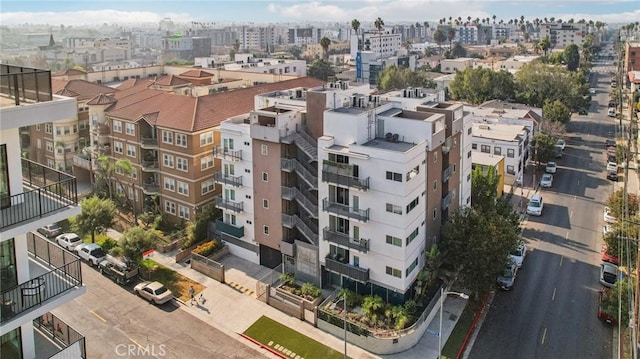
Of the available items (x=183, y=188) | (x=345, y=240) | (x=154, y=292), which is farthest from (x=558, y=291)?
(x=183, y=188)

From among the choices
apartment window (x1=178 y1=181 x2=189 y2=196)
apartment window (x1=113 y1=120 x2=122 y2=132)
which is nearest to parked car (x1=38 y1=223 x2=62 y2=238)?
apartment window (x1=113 y1=120 x2=122 y2=132)

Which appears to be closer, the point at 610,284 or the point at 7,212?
the point at 7,212

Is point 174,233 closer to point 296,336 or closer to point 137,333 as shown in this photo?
point 137,333

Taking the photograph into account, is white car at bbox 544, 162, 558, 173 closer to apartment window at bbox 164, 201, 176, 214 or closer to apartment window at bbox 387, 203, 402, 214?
apartment window at bbox 387, 203, 402, 214

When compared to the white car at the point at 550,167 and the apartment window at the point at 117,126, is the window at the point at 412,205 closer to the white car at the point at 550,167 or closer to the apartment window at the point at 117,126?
the apartment window at the point at 117,126

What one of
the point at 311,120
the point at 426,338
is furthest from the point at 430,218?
the point at 311,120

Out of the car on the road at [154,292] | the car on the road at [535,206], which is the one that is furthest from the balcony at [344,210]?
the car on the road at [535,206]
